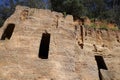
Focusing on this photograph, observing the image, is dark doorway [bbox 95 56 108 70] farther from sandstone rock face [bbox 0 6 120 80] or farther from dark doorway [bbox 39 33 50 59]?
dark doorway [bbox 39 33 50 59]

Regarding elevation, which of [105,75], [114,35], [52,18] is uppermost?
[52,18]

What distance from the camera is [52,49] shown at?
Result: 38.3 ft

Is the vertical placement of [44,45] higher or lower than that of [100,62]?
higher

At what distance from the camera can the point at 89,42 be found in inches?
Answer: 526

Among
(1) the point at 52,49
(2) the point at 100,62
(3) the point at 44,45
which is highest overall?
(1) the point at 52,49

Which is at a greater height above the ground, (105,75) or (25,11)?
(25,11)

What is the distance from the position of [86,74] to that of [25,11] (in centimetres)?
473

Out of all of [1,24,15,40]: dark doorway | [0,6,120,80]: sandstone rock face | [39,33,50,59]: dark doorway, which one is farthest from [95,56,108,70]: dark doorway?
[1,24,15,40]: dark doorway

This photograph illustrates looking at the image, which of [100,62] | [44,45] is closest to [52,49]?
[44,45]

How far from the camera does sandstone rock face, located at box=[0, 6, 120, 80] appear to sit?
10.7m

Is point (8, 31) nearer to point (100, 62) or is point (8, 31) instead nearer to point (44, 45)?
point (44, 45)

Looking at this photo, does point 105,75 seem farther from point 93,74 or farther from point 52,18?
point 52,18

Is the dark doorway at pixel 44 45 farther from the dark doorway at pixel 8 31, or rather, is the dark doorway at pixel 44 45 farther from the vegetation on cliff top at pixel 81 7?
the vegetation on cliff top at pixel 81 7

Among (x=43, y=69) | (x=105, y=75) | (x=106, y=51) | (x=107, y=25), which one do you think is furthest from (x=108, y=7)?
(x=43, y=69)
